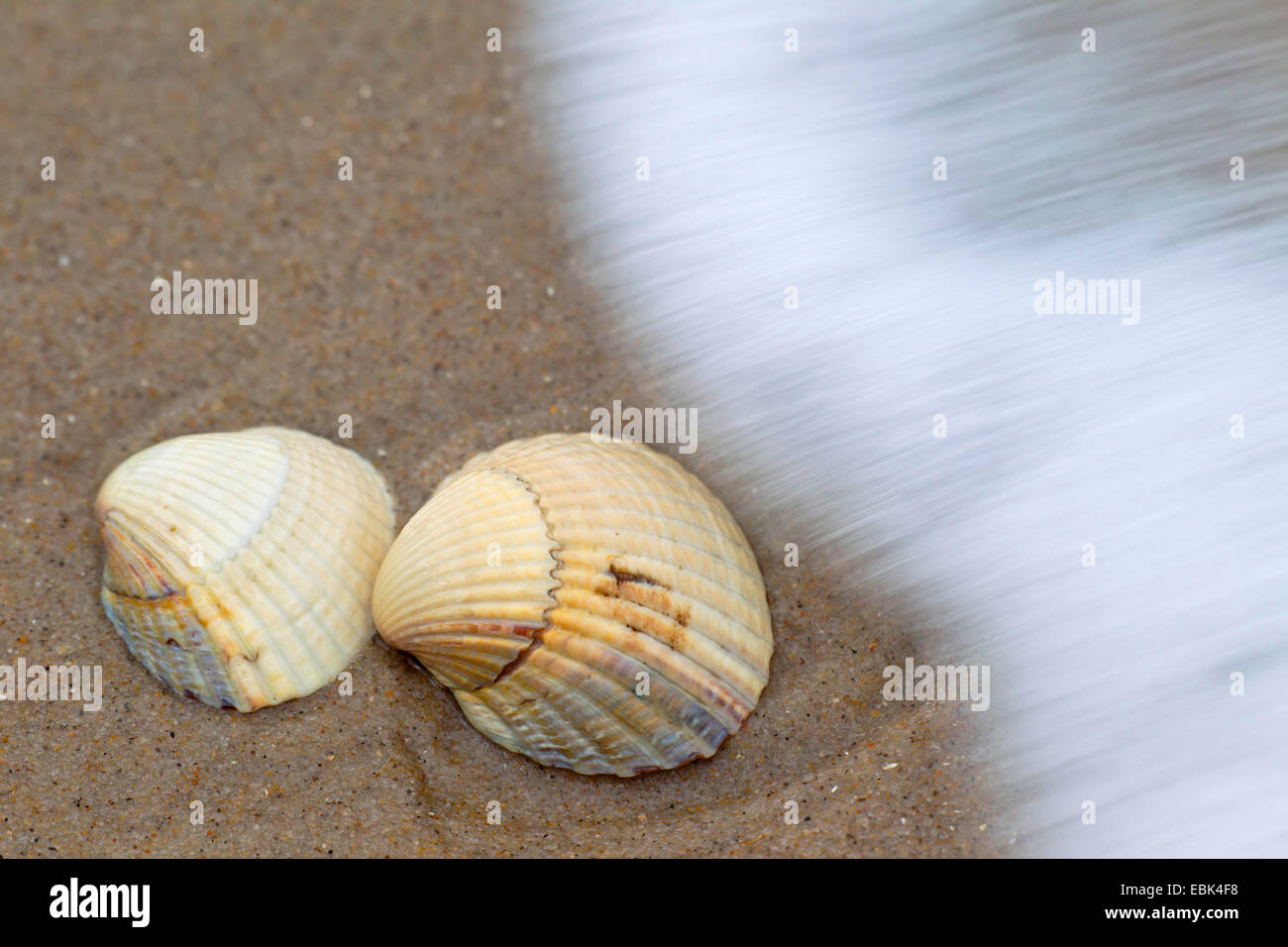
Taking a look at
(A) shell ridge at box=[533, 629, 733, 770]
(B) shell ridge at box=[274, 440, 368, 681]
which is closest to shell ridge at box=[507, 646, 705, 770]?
(A) shell ridge at box=[533, 629, 733, 770]

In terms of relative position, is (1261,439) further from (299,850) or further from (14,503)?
(14,503)

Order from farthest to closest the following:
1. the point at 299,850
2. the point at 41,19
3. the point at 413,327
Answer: the point at 41,19 → the point at 413,327 → the point at 299,850

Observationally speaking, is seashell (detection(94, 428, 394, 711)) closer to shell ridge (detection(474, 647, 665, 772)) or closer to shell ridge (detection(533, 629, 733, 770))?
shell ridge (detection(474, 647, 665, 772))

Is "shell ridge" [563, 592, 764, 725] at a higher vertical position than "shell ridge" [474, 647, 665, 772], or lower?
higher

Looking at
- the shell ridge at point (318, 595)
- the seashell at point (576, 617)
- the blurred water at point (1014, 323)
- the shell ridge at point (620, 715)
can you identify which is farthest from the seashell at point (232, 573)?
the blurred water at point (1014, 323)

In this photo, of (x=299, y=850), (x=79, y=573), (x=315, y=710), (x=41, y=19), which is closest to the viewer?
(x=299, y=850)

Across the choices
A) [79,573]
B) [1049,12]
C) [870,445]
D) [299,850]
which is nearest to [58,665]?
[79,573]

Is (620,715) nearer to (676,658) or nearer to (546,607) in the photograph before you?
(676,658)

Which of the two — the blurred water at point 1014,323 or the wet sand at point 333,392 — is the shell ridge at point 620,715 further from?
the blurred water at point 1014,323
